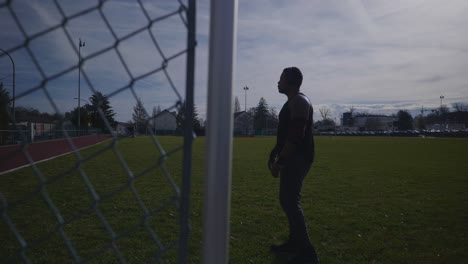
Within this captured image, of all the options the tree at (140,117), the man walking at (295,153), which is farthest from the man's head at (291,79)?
the tree at (140,117)

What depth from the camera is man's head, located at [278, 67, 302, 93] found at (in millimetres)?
3055

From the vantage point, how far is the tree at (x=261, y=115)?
100 meters

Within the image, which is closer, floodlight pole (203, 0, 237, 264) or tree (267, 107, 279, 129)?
floodlight pole (203, 0, 237, 264)

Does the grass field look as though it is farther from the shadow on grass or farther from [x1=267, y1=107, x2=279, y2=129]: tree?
[x1=267, y1=107, x2=279, y2=129]: tree

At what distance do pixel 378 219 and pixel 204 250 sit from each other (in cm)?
448

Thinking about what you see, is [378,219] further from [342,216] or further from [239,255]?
[239,255]

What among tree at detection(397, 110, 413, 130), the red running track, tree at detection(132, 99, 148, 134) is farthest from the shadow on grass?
tree at detection(397, 110, 413, 130)

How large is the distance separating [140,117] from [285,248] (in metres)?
2.62

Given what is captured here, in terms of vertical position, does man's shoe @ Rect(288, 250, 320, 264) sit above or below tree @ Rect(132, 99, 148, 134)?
below

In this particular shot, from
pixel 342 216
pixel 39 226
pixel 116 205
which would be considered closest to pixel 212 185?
pixel 39 226

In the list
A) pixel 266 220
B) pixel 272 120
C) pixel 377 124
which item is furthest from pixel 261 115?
pixel 266 220

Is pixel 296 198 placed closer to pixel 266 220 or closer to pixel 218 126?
pixel 266 220

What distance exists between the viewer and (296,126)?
9.14ft

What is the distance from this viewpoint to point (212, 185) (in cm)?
95
